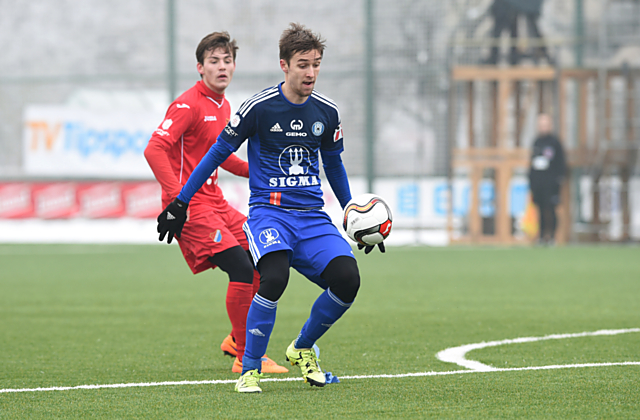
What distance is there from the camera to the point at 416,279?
11.5 metres

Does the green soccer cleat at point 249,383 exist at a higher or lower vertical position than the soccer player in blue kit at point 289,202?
lower

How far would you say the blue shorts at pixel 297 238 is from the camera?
15.6ft

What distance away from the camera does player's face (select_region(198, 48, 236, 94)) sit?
19.1 feet

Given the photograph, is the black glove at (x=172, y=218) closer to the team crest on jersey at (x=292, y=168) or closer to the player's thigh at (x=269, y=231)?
the player's thigh at (x=269, y=231)

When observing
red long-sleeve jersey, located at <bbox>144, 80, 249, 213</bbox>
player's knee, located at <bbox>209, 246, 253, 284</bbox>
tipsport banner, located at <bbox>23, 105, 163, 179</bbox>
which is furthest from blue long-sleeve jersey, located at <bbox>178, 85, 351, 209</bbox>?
tipsport banner, located at <bbox>23, 105, 163, 179</bbox>

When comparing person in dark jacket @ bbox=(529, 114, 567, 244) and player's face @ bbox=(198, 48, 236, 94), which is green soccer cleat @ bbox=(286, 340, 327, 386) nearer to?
player's face @ bbox=(198, 48, 236, 94)

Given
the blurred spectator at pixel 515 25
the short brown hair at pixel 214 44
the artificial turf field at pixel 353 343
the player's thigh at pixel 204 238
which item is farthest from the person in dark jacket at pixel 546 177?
the player's thigh at pixel 204 238

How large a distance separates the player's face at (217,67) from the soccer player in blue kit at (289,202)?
3.29ft

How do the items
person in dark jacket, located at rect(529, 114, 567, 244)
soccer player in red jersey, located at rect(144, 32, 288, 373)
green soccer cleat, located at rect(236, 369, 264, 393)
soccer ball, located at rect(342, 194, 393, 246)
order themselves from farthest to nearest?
person in dark jacket, located at rect(529, 114, 567, 244) < soccer player in red jersey, located at rect(144, 32, 288, 373) < soccer ball, located at rect(342, 194, 393, 246) < green soccer cleat, located at rect(236, 369, 264, 393)

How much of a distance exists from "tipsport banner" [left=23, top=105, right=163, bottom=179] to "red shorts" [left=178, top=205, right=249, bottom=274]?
628 inches

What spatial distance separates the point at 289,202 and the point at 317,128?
0.42 metres

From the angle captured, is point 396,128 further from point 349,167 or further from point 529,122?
point 529,122

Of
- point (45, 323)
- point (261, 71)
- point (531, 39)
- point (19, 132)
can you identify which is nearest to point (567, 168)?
point (531, 39)

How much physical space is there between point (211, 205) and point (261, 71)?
16.4m
